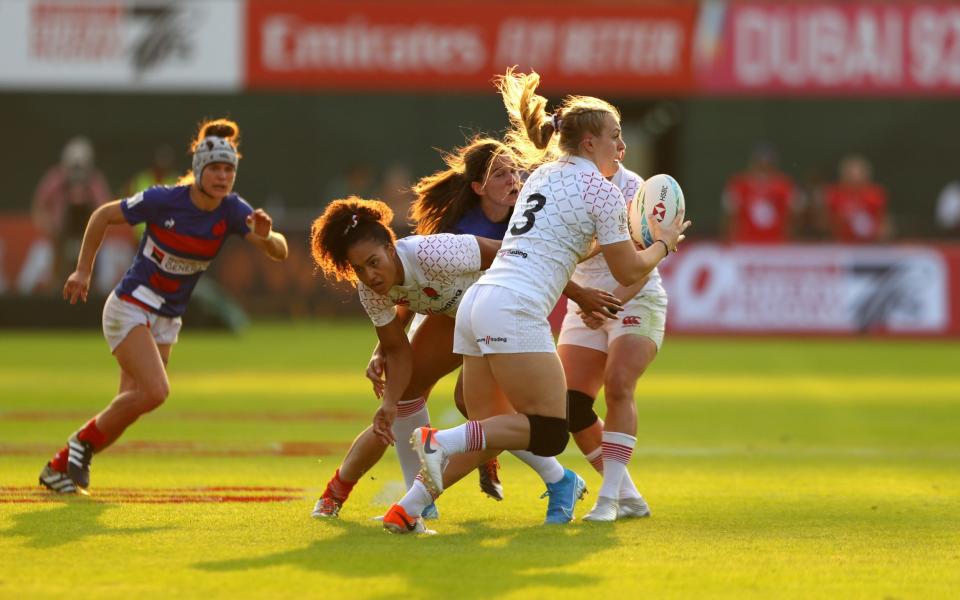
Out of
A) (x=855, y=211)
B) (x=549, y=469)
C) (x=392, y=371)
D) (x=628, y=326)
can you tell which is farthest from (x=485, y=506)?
(x=855, y=211)

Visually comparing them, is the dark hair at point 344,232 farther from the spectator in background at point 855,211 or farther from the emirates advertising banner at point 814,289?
the spectator in background at point 855,211

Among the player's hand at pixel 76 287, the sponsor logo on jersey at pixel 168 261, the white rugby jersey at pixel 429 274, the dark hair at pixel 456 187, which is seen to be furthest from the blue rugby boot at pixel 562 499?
the player's hand at pixel 76 287

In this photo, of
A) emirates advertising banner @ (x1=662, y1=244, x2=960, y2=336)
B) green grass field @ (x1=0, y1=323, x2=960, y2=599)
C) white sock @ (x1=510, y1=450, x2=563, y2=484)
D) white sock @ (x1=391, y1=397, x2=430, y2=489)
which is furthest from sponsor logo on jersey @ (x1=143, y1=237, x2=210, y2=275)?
emirates advertising banner @ (x1=662, y1=244, x2=960, y2=336)

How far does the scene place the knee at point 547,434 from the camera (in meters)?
6.72

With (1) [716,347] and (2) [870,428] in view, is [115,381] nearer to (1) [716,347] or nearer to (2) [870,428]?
(2) [870,428]

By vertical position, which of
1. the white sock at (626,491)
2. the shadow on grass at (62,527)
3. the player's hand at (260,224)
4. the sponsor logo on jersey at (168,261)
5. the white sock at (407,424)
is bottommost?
the shadow on grass at (62,527)

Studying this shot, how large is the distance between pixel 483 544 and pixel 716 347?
14.4 m

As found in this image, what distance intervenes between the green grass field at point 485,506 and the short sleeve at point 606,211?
1280mm

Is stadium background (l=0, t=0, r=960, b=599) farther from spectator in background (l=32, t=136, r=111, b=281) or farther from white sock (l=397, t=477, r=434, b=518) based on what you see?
spectator in background (l=32, t=136, r=111, b=281)

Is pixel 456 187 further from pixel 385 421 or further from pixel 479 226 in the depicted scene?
pixel 385 421

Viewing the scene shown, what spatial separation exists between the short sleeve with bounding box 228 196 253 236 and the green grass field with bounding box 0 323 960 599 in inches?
53.2

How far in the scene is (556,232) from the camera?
6832mm

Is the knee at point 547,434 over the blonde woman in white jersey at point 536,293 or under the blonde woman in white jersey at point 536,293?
under

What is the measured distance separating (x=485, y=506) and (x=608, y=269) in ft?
4.28
